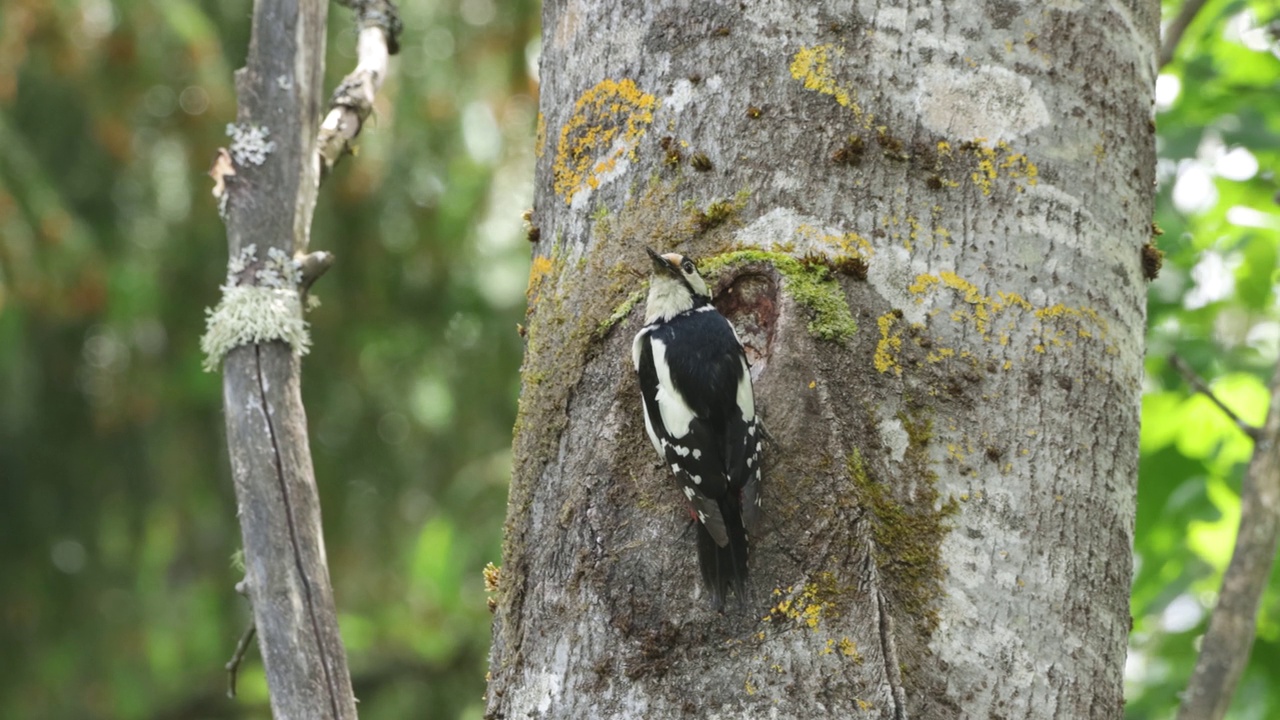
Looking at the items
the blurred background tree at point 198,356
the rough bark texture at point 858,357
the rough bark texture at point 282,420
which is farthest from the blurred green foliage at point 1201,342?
the rough bark texture at point 282,420

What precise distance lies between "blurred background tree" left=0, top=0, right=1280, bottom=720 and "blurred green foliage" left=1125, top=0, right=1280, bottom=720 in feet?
0.42

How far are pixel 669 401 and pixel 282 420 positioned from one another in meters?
0.69

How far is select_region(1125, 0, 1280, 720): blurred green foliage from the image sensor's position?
3.49 m

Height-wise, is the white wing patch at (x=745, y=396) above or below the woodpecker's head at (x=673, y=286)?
below

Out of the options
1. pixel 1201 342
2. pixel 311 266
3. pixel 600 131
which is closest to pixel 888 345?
pixel 600 131

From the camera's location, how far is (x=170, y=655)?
6.12 metres

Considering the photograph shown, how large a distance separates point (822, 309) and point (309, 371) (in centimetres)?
397

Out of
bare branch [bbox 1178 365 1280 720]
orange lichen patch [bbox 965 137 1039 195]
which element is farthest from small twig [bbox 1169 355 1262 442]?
orange lichen patch [bbox 965 137 1039 195]

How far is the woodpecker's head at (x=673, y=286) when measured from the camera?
6.20 feet

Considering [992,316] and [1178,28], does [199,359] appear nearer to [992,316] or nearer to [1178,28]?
[1178,28]

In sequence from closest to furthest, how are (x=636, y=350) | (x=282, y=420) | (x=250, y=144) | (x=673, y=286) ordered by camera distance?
(x=636, y=350) < (x=673, y=286) < (x=282, y=420) < (x=250, y=144)

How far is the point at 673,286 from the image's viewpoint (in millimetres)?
2004

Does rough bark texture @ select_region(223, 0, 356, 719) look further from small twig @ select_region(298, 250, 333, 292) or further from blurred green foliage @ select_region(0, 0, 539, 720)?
blurred green foliage @ select_region(0, 0, 539, 720)

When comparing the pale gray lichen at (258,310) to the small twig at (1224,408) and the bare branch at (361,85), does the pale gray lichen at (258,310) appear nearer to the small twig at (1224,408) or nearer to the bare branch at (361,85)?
the bare branch at (361,85)
